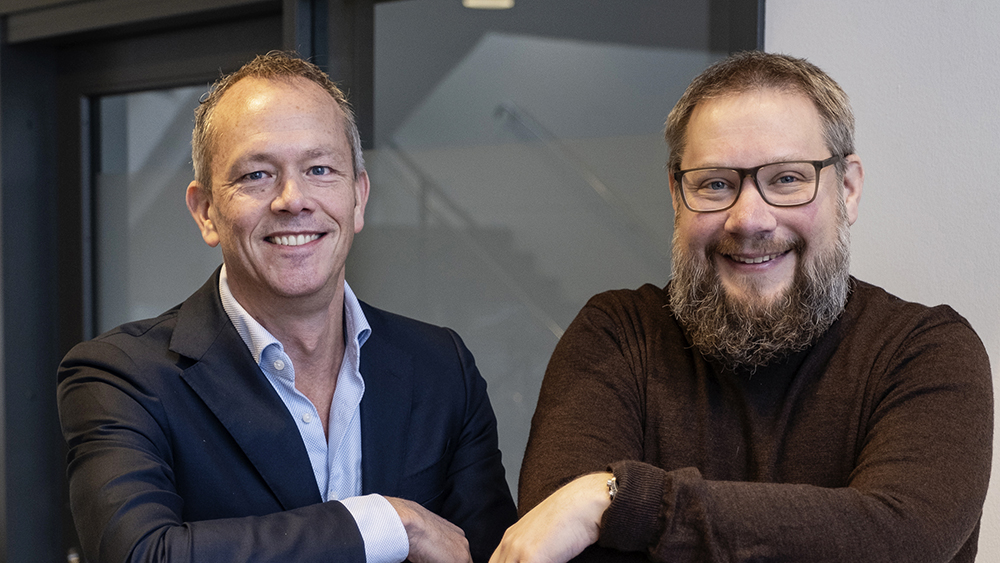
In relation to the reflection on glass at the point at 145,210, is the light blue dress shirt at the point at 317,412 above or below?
below

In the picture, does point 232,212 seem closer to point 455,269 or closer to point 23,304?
point 455,269

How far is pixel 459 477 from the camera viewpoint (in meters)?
1.86

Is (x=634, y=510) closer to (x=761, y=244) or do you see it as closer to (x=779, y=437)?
(x=779, y=437)

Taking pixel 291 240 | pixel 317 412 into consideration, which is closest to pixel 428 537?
pixel 317 412

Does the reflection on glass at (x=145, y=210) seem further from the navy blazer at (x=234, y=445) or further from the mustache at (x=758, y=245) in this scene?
the mustache at (x=758, y=245)

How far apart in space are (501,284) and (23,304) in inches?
84.8

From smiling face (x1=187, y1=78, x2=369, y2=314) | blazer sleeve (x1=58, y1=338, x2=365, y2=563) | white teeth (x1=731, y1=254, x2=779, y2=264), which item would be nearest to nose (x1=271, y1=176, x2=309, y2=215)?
smiling face (x1=187, y1=78, x2=369, y2=314)

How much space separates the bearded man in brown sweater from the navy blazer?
1.08 ft

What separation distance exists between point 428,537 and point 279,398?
413 mm

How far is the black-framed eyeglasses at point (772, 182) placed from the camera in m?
1.54

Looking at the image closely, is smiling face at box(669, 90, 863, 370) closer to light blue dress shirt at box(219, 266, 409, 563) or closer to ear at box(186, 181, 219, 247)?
light blue dress shirt at box(219, 266, 409, 563)

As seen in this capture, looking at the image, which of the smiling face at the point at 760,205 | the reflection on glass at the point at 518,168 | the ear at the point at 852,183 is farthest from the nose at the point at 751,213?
the reflection on glass at the point at 518,168

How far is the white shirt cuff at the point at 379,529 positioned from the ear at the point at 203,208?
25.8 inches

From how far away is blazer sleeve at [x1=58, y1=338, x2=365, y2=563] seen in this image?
1.42m
